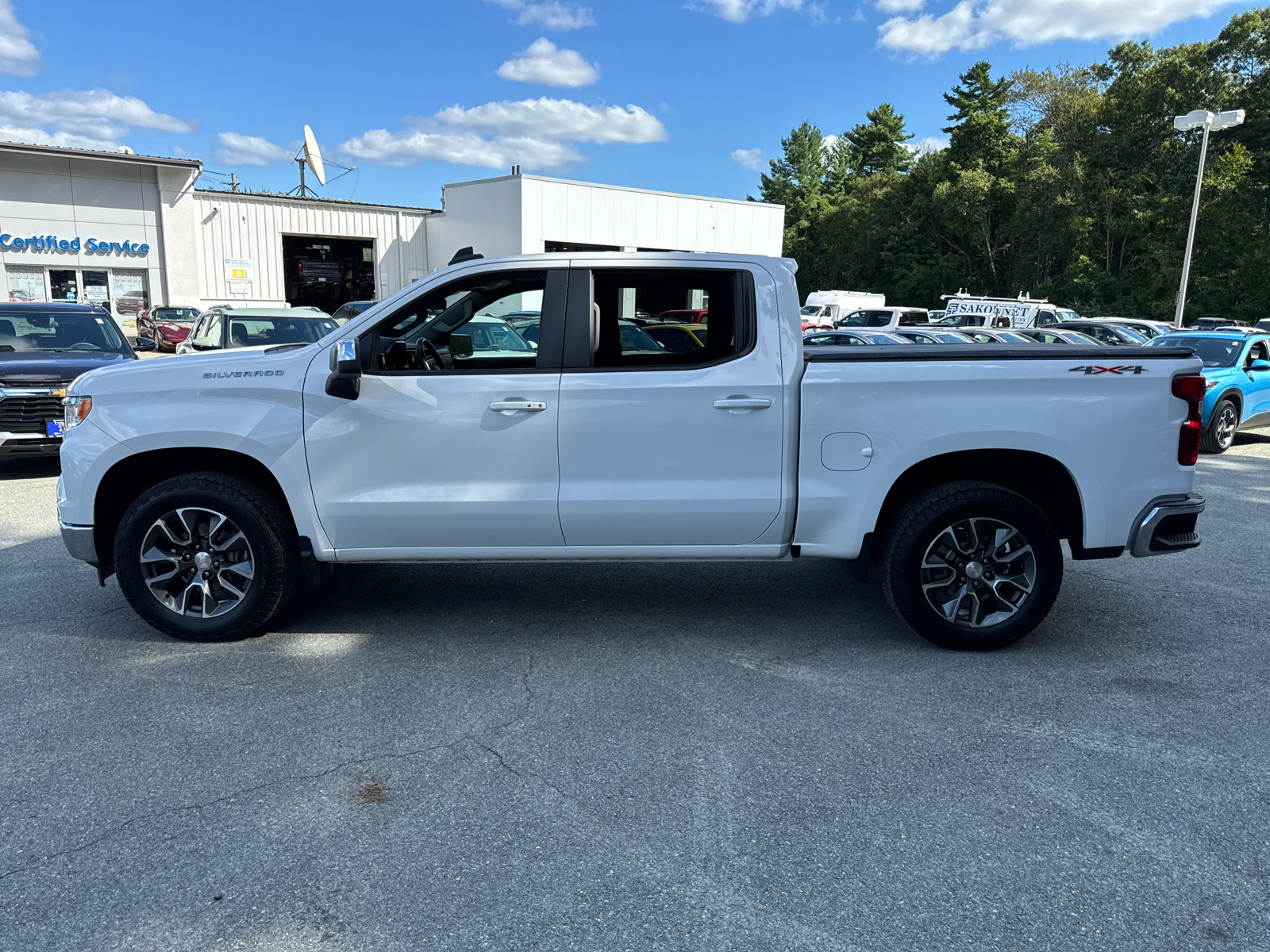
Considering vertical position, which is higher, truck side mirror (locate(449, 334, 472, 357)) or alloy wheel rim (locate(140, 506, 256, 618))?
truck side mirror (locate(449, 334, 472, 357))

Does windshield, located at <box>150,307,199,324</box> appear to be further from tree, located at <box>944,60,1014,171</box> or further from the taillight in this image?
tree, located at <box>944,60,1014,171</box>

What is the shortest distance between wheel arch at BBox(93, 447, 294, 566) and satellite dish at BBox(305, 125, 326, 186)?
34.4 metres

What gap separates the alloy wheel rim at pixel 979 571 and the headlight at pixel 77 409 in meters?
4.31

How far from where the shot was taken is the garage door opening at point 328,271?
42312 millimetres

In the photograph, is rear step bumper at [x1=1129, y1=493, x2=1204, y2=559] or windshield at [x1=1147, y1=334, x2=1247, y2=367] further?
windshield at [x1=1147, y1=334, x2=1247, y2=367]

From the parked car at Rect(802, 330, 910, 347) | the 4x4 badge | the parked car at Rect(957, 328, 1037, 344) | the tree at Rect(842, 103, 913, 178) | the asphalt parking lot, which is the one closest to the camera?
the asphalt parking lot

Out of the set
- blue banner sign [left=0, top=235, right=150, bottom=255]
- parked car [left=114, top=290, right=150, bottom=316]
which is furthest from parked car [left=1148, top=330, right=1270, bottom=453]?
blue banner sign [left=0, top=235, right=150, bottom=255]

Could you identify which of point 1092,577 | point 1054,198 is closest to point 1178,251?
point 1054,198

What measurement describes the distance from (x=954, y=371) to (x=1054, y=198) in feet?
169

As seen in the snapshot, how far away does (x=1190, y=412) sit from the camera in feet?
15.1

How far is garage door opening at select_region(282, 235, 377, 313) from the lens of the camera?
4231 cm

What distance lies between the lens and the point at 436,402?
15.0 feet

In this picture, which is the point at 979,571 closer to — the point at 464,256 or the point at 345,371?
the point at 464,256

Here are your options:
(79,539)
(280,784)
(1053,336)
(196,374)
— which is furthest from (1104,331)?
Result: (280,784)
